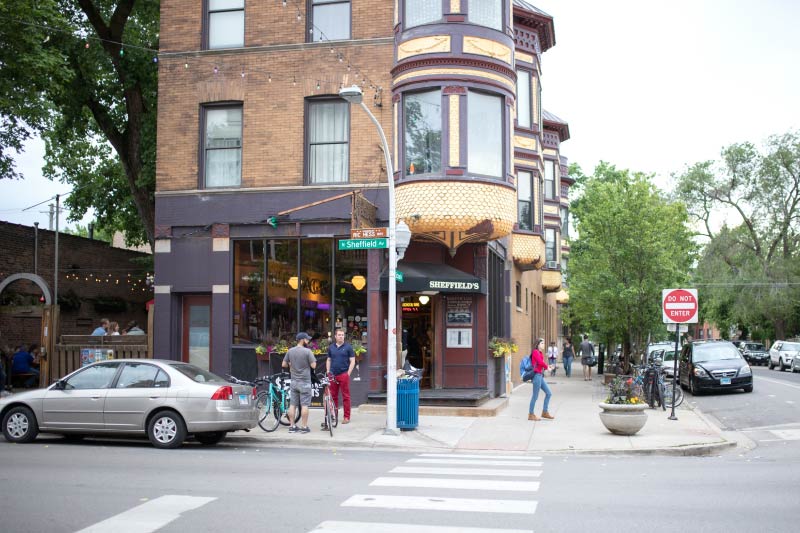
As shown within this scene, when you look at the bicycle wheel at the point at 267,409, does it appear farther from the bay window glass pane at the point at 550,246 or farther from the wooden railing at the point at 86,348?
the bay window glass pane at the point at 550,246

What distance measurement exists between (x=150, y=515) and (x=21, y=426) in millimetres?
7067

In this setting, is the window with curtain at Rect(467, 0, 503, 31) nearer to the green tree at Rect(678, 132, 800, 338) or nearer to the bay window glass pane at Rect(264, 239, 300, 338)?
the bay window glass pane at Rect(264, 239, 300, 338)

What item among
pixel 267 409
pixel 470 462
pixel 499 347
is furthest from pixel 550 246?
pixel 470 462

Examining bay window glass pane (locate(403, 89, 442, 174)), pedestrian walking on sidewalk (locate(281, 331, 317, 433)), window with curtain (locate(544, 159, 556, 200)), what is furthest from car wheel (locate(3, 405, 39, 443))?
window with curtain (locate(544, 159, 556, 200))

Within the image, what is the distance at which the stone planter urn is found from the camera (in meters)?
14.9

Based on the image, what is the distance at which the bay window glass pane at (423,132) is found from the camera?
18.7 m

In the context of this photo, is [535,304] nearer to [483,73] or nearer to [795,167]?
[483,73]

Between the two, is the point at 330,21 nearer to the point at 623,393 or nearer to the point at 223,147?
the point at 223,147

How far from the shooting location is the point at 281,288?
19.8 m

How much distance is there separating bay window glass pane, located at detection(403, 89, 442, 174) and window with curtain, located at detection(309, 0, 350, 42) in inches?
105

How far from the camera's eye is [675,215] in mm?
28453

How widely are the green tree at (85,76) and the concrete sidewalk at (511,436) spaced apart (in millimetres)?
10616

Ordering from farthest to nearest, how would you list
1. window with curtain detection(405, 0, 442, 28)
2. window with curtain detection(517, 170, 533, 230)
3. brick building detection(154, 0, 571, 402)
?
1. window with curtain detection(517, 170, 533, 230)
2. window with curtain detection(405, 0, 442, 28)
3. brick building detection(154, 0, 571, 402)

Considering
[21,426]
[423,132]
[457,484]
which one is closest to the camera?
[457,484]
